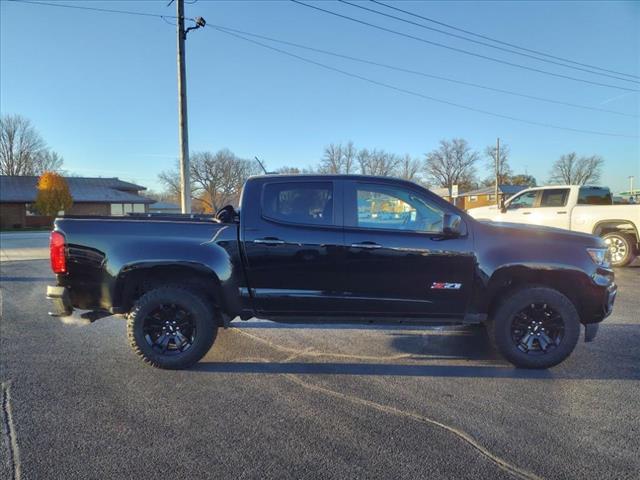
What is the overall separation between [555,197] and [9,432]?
40.9 feet

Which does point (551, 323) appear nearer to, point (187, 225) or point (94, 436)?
point (187, 225)

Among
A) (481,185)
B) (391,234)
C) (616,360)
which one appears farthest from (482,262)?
(481,185)

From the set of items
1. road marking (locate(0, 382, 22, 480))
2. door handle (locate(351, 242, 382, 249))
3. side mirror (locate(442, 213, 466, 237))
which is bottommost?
road marking (locate(0, 382, 22, 480))

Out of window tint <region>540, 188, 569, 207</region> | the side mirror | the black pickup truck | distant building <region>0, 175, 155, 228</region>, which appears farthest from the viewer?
distant building <region>0, 175, 155, 228</region>

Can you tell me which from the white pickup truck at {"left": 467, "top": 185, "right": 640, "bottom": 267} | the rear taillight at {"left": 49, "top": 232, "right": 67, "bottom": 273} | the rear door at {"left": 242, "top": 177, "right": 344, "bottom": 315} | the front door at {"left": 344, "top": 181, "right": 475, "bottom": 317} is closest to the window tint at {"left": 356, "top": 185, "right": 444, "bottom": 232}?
the front door at {"left": 344, "top": 181, "right": 475, "bottom": 317}

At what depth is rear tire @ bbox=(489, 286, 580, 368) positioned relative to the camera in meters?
4.07

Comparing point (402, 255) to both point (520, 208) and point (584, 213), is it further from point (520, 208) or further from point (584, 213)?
point (520, 208)

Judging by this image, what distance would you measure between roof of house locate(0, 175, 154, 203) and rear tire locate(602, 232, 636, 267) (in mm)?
47116

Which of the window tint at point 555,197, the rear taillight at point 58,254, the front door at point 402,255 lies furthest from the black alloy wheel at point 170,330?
the window tint at point 555,197

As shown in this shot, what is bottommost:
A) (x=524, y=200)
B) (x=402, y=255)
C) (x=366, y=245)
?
(x=402, y=255)

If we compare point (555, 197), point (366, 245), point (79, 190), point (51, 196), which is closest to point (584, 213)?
point (555, 197)

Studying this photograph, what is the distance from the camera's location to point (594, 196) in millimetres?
11242

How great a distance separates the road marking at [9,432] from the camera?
2.56 m

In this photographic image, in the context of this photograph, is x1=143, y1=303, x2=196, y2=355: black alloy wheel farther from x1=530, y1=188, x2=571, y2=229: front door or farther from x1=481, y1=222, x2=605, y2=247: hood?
x1=530, y1=188, x2=571, y2=229: front door
